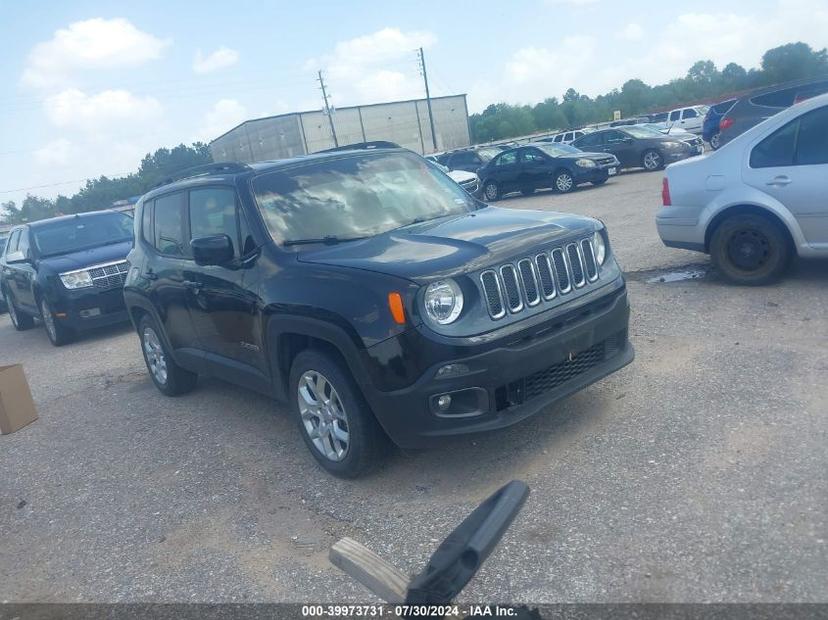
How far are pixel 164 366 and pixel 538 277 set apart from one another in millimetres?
4054

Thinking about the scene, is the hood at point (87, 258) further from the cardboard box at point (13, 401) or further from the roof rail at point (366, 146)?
the roof rail at point (366, 146)

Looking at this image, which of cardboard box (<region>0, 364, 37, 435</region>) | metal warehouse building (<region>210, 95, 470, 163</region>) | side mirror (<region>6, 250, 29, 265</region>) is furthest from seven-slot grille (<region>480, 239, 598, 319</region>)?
metal warehouse building (<region>210, 95, 470, 163</region>)

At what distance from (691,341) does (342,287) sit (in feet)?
10.6

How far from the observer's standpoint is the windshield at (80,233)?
11000 millimetres

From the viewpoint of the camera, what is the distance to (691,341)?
5.91 meters

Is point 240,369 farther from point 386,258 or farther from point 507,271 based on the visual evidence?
point 507,271

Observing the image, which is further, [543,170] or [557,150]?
[557,150]

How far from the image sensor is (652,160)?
2222 centimetres

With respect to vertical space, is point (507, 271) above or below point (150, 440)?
above

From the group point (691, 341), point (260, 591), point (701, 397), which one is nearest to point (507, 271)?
point (701, 397)

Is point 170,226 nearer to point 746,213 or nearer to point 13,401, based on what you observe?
point 13,401

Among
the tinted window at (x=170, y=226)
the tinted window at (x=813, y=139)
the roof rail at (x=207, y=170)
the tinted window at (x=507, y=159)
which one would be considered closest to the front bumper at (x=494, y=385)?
the roof rail at (x=207, y=170)

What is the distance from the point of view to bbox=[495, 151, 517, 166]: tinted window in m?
21.6

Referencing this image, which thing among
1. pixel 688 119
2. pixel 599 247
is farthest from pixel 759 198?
pixel 688 119
